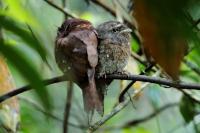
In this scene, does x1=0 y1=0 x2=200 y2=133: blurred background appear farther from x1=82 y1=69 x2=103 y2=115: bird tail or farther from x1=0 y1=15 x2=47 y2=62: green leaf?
x1=0 y1=15 x2=47 y2=62: green leaf

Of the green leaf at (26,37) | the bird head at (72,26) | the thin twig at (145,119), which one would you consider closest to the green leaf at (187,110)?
the bird head at (72,26)

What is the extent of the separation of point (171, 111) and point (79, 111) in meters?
0.70

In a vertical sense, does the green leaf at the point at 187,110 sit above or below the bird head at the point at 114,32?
below

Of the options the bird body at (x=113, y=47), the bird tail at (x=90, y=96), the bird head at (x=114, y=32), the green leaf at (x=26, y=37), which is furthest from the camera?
the bird head at (x=114, y=32)

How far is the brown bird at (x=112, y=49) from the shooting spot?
2224 millimetres

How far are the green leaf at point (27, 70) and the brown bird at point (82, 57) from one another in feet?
3.98

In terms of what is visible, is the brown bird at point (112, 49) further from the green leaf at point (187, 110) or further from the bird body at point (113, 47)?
the green leaf at point (187, 110)

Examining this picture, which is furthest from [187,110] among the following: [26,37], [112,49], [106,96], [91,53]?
[26,37]

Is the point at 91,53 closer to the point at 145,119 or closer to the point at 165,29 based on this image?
the point at 145,119

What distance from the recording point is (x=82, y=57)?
1.93 m

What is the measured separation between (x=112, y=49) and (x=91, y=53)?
0.47 m

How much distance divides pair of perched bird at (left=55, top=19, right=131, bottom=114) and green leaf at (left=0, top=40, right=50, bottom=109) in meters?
1.02

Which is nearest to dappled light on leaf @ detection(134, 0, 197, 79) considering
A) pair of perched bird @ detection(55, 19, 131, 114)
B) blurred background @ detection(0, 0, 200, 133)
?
blurred background @ detection(0, 0, 200, 133)

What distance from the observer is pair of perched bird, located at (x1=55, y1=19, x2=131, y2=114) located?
1.88 meters
